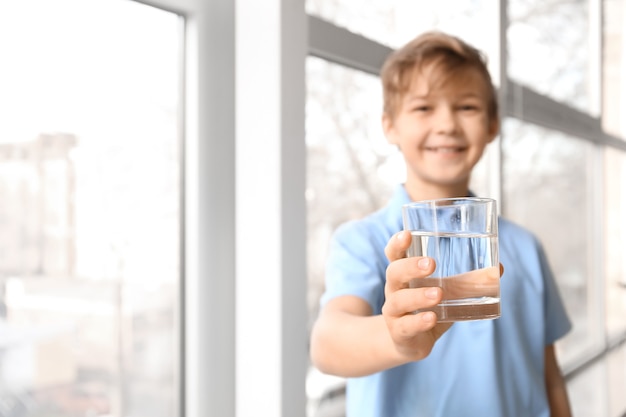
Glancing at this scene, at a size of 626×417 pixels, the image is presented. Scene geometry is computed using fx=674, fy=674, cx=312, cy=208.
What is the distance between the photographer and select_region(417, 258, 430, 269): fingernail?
47 cm

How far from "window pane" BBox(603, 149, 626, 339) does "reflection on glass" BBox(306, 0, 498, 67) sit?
42.5 inches

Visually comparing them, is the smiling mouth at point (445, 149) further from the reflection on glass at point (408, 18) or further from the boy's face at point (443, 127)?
the reflection on glass at point (408, 18)

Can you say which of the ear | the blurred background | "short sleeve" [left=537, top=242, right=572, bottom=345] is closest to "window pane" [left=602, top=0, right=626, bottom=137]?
the blurred background

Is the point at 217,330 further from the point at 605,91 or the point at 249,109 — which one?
the point at 605,91

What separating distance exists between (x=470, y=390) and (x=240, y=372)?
29cm

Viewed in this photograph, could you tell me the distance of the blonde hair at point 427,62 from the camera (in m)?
0.84

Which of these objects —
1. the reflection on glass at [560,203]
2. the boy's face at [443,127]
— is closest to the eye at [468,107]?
the boy's face at [443,127]

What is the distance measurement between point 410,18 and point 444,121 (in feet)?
1.87

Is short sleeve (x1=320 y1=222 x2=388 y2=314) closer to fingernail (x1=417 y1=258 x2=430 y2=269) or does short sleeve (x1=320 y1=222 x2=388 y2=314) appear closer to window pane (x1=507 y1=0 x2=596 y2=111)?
fingernail (x1=417 y1=258 x2=430 y2=269)

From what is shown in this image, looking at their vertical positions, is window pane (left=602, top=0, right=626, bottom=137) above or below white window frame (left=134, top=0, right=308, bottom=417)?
above

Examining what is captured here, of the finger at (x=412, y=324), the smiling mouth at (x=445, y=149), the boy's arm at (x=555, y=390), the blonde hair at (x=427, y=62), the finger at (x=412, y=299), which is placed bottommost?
the boy's arm at (x=555, y=390)

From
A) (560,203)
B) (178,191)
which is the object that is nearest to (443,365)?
(178,191)

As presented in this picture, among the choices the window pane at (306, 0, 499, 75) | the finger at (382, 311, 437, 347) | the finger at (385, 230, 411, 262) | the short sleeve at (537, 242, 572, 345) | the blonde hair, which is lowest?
the short sleeve at (537, 242, 572, 345)

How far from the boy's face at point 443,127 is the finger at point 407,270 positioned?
37 centimetres
